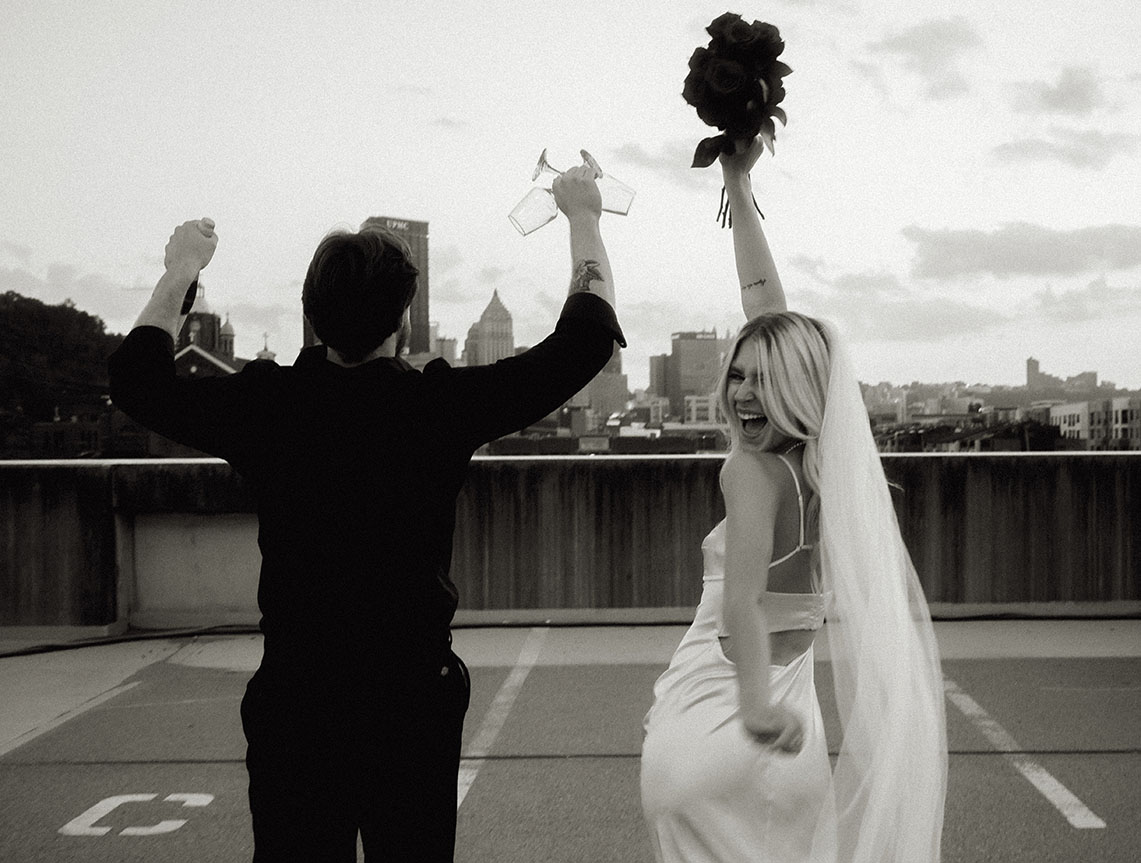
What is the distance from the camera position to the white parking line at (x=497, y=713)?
17.8 feet

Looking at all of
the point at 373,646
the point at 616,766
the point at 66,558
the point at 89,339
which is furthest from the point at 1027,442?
the point at 89,339

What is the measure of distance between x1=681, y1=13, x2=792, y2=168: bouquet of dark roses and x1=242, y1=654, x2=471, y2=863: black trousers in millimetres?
1586

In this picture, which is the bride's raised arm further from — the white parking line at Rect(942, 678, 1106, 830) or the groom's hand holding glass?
the white parking line at Rect(942, 678, 1106, 830)

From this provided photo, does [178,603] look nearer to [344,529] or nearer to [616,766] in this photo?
[616,766]

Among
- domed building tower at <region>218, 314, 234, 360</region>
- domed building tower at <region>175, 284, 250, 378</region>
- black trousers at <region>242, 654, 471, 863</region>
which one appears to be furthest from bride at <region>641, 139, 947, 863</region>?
domed building tower at <region>218, 314, 234, 360</region>

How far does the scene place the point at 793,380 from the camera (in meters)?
2.58

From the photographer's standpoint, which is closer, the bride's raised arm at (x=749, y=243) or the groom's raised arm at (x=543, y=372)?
the groom's raised arm at (x=543, y=372)

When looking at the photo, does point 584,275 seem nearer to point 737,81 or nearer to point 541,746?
point 737,81

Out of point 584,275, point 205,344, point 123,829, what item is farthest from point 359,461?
point 205,344

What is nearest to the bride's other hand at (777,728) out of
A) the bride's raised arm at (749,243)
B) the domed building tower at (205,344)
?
the bride's raised arm at (749,243)

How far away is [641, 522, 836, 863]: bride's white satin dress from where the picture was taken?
96.4 inches

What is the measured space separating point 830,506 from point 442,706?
0.95 meters

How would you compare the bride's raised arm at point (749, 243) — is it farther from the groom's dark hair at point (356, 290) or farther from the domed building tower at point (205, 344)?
the domed building tower at point (205, 344)

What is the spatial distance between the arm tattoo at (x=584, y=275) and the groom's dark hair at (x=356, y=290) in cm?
34
